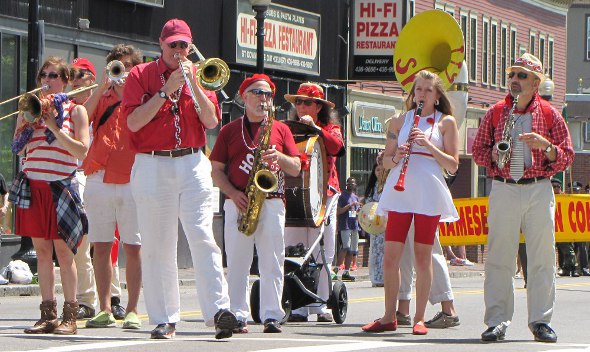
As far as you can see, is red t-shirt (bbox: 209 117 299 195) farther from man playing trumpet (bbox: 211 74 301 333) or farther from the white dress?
the white dress

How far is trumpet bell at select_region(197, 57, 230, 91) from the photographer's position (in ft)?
36.6

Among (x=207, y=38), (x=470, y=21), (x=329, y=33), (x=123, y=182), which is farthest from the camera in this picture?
(x=470, y=21)

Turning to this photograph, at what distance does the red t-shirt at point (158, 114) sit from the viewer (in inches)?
434

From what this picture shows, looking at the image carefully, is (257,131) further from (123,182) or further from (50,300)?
(50,300)

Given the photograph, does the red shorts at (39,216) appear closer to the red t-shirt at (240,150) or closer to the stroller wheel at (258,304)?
the red t-shirt at (240,150)

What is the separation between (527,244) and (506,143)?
77cm

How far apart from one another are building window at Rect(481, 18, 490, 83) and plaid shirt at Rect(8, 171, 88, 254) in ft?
115

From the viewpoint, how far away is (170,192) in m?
11.0

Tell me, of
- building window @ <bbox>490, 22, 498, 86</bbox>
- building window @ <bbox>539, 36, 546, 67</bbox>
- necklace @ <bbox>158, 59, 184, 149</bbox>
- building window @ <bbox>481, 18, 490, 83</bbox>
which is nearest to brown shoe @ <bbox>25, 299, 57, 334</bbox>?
necklace @ <bbox>158, 59, 184, 149</bbox>

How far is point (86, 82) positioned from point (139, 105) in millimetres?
2256

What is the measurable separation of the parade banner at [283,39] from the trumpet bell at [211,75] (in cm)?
1970

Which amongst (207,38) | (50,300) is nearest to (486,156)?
(50,300)

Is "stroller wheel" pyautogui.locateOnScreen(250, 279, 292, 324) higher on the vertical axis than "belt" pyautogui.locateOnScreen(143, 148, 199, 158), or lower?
lower

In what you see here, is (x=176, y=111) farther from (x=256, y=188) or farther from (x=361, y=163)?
(x=361, y=163)
